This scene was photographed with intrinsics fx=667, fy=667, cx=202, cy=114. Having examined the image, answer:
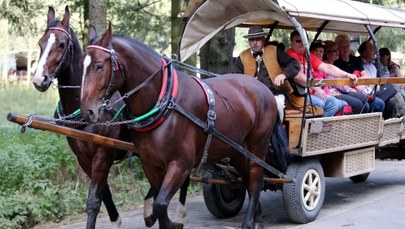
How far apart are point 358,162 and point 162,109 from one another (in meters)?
4.00

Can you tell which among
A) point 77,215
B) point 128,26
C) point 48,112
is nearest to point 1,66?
point 48,112

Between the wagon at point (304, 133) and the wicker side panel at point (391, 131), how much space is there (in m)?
0.01

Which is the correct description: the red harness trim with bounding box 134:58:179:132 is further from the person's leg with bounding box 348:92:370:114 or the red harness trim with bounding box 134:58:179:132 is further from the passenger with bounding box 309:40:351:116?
the person's leg with bounding box 348:92:370:114

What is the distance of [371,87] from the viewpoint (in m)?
9.88

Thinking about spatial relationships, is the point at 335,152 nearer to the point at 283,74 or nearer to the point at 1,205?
the point at 283,74

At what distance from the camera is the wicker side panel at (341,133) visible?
799 centimetres

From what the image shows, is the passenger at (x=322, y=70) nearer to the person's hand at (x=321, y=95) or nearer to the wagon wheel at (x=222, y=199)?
the person's hand at (x=321, y=95)

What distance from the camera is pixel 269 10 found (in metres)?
8.00

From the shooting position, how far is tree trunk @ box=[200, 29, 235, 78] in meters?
11.3

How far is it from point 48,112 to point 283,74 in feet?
42.3

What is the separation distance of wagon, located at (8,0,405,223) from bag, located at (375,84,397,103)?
372mm

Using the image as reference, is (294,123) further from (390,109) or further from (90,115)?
(90,115)

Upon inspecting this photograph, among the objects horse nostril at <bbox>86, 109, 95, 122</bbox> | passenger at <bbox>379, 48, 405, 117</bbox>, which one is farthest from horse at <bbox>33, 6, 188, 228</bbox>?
passenger at <bbox>379, 48, 405, 117</bbox>

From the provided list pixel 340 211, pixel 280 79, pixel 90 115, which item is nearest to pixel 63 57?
pixel 90 115
